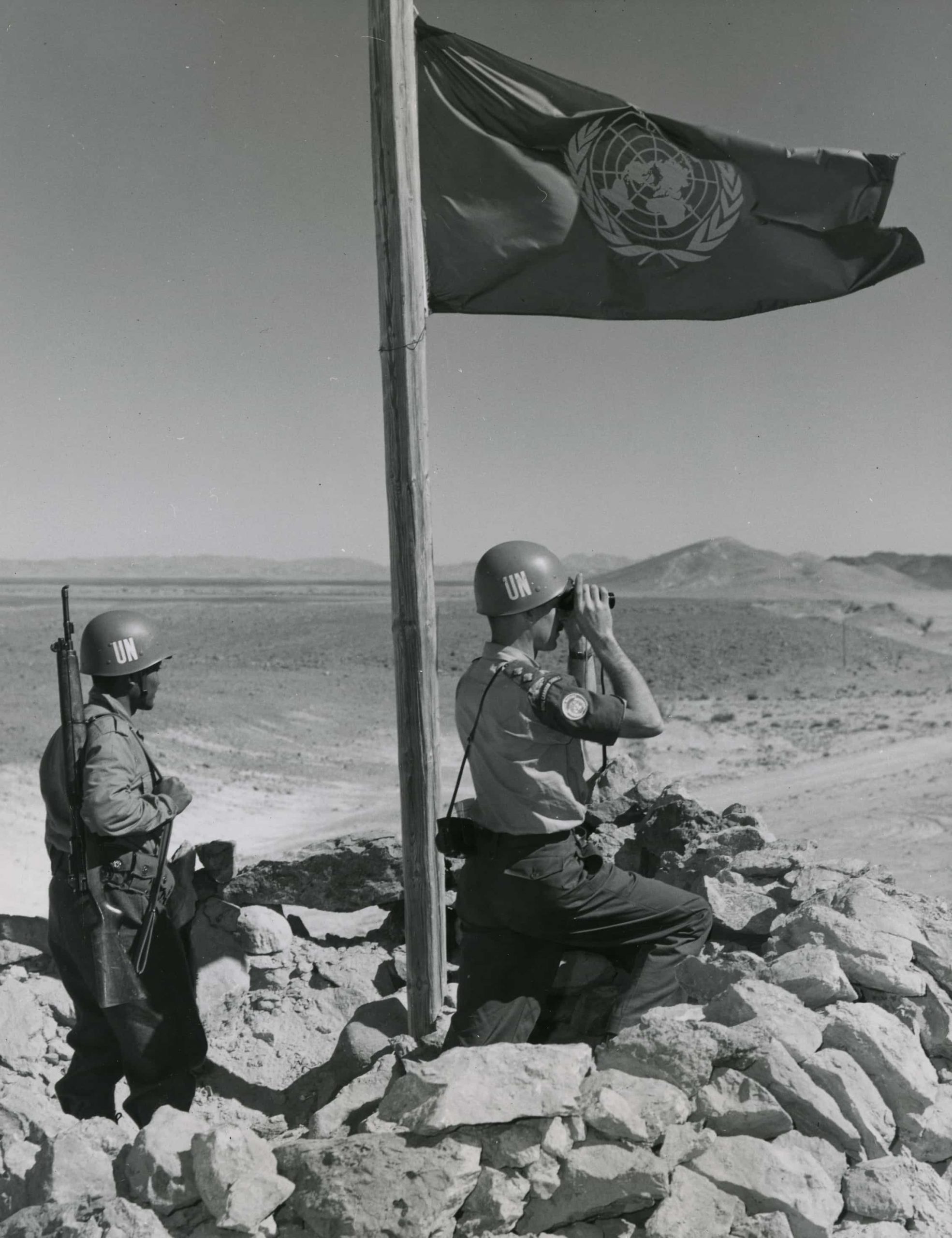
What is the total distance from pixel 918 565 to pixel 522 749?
65.4 metres

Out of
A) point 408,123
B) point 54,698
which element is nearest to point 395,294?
point 408,123

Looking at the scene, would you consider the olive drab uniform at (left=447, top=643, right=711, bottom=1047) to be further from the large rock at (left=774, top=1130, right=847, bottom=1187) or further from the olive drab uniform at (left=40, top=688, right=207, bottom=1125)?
the olive drab uniform at (left=40, top=688, right=207, bottom=1125)

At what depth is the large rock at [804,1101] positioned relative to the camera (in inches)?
142

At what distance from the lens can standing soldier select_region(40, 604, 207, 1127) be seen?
14.8 feet

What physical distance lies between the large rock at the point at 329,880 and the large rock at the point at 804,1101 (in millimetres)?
3181

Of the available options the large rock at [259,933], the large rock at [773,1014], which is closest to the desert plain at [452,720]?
the large rock at [259,933]

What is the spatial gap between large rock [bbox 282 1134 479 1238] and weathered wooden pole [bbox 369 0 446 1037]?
1.67m

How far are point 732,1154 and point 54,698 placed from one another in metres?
21.0

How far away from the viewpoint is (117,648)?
15.7 ft

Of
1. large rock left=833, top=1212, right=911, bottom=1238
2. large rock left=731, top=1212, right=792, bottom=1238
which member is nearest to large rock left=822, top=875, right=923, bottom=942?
large rock left=833, top=1212, right=911, bottom=1238

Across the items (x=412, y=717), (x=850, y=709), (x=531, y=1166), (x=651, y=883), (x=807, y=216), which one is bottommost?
(x=850, y=709)

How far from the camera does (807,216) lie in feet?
18.1

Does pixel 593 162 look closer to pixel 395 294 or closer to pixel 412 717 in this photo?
pixel 395 294

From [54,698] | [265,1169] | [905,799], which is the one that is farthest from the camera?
[54,698]
